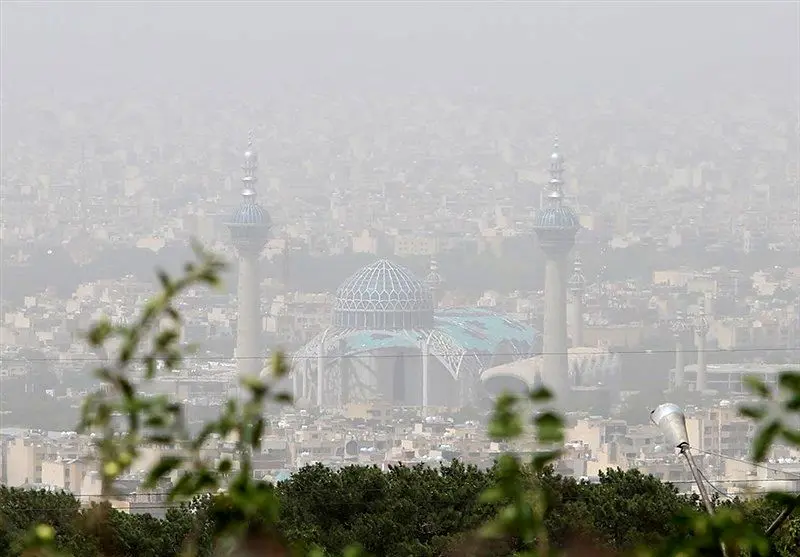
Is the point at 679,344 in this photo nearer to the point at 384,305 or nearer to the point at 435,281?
the point at 435,281

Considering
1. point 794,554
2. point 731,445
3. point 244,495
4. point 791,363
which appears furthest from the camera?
point 791,363

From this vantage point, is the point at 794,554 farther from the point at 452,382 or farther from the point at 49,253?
the point at 49,253

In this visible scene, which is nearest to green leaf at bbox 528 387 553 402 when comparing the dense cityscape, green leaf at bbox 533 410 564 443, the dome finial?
green leaf at bbox 533 410 564 443

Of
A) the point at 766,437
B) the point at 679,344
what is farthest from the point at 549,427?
the point at 679,344

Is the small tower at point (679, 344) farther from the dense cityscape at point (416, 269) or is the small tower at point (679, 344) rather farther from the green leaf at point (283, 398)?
the green leaf at point (283, 398)

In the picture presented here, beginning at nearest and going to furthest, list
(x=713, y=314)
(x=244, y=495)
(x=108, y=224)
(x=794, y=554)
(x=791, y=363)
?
(x=244, y=495) → (x=794, y=554) → (x=791, y=363) → (x=713, y=314) → (x=108, y=224)

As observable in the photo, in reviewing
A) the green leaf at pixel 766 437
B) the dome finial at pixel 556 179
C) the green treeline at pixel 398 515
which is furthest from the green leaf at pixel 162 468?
the dome finial at pixel 556 179

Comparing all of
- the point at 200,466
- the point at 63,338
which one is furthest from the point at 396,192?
the point at 200,466

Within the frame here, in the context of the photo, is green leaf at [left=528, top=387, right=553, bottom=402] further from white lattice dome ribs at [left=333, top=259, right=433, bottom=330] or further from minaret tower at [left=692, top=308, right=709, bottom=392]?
white lattice dome ribs at [left=333, top=259, right=433, bottom=330]
